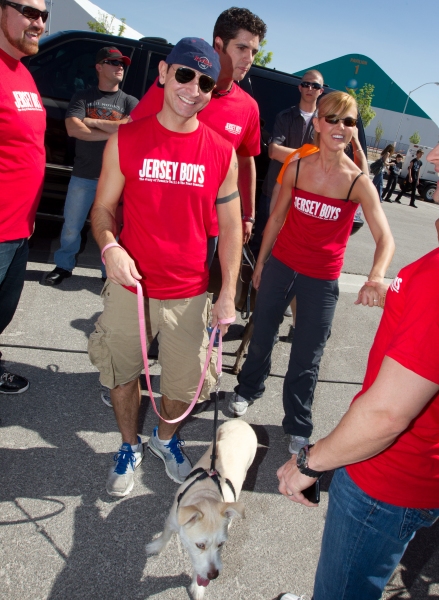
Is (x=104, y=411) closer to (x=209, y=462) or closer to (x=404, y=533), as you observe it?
(x=209, y=462)

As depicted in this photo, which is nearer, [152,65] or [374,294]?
[374,294]

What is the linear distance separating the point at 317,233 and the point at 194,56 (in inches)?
50.5

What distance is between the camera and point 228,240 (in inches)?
102

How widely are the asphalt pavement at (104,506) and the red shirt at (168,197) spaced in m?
1.18

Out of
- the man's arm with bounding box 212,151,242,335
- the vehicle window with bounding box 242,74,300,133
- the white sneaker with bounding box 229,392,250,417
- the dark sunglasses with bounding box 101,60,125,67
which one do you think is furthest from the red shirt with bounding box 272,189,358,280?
the vehicle window with bounding box 242,74,300,133

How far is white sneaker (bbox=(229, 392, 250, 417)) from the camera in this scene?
3.40 m

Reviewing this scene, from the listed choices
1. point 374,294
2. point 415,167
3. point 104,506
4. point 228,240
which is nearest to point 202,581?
point 104,506

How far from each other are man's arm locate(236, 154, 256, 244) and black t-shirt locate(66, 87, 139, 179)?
64.8 inches

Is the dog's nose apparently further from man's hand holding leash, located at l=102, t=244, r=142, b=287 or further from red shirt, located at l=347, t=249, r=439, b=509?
man's hand holding leash, located at l=102, t=244, r=142, b=287

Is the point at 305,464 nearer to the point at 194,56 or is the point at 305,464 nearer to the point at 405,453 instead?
the point at 405,453

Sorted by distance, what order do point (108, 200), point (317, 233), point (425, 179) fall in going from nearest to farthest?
point (108, 200) → point (317, 233) → point (425, 179)

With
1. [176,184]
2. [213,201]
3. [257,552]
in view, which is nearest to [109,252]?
[176,184]

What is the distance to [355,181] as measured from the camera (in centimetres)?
281

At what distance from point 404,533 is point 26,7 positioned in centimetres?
316
